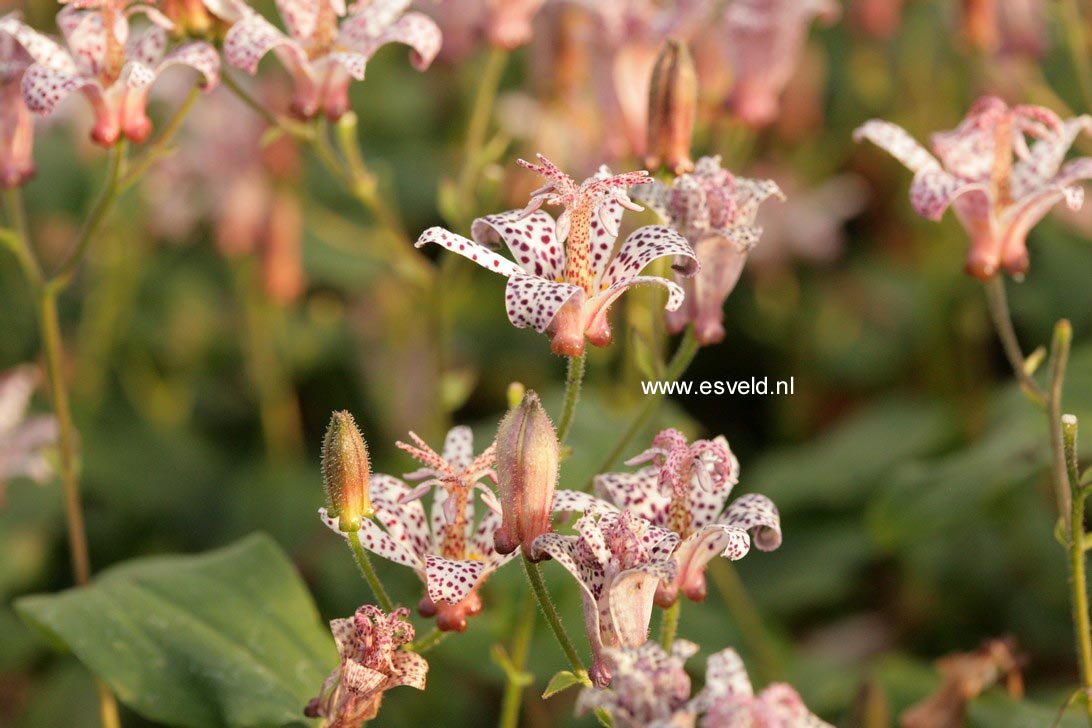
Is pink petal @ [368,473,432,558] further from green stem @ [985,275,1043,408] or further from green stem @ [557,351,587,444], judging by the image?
green stem @ [985,275,1043,408]

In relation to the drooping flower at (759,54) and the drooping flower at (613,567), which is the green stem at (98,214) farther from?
the drooping flower at (759,54)

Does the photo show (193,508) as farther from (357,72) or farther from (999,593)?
(999,593)

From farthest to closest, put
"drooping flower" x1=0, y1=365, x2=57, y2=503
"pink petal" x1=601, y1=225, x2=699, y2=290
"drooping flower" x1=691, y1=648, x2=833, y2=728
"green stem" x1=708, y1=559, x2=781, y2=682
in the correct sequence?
"drooping flower" x1=0, y1=365, x2=57, y2=503, "green stem" x1=708, y1=559, x2=781, y2=682, "pink petal" x1=601, y1=225, x2=699, y2=290, "drooping flower" x1=691, y1=648, x2=833, y2=728

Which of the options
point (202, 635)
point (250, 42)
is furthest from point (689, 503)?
point (250, 42)

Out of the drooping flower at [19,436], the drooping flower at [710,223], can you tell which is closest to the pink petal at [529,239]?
the drooping flower at [710,223]

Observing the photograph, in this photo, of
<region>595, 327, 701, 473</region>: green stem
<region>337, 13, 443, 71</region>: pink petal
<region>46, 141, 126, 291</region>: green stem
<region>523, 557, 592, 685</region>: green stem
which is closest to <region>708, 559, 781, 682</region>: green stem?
<region>595, 327, 701, 473</region>: green stem

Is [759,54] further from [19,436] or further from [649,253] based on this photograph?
[19,436]
